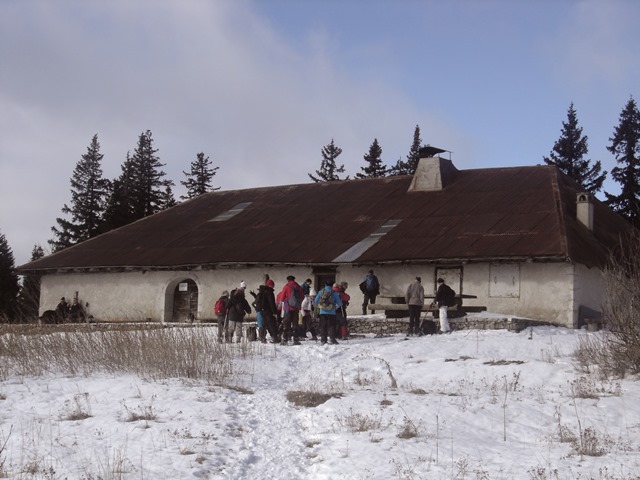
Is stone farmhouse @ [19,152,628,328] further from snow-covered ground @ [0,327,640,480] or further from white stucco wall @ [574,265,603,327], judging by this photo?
snow-covered ground @ [0,327,640,480]

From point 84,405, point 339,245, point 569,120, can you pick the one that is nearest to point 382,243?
point 339,245

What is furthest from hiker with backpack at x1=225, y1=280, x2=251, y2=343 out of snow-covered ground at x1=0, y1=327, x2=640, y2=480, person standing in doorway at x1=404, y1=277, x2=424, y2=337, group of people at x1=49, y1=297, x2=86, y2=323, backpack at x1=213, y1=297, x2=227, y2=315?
group of people at x1=49, y1=297, x2=86, y2=323

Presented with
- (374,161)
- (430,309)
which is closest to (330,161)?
(374,161)

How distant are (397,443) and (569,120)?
4162 centimetres

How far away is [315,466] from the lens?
856 cm

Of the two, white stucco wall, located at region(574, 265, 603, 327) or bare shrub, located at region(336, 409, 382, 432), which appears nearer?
bare shrub, located at region(336, 409, 382, 432)

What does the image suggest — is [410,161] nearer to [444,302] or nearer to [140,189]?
[140,189]

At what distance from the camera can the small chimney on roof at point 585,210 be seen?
27062 millimetres

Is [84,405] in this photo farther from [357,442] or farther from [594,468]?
[594,468]

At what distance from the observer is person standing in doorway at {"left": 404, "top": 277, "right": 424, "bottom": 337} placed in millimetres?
20094

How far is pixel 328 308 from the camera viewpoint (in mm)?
18375

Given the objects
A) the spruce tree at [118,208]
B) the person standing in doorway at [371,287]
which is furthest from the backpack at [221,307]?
the spruce tree at [118,208]

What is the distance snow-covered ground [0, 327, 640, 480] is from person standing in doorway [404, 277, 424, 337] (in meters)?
5.24

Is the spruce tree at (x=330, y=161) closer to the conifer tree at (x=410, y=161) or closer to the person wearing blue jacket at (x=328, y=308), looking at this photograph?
the conifer tree at (x=410, y=161)
